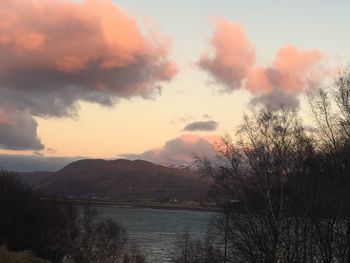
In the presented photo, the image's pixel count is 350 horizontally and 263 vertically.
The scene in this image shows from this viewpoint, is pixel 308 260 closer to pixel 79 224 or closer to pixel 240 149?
pixel 240 149

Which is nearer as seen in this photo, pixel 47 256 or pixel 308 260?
pixel 308 260

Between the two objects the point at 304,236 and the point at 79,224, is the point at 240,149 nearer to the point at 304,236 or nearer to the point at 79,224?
the point at 304,236

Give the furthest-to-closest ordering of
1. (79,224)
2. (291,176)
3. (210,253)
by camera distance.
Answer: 1. (79,224)
2. (210,253)
3. (291,176)

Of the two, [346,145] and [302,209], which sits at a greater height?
[346,145]

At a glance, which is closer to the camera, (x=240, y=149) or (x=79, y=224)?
(x=240, y=149)

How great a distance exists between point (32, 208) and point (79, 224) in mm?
8806

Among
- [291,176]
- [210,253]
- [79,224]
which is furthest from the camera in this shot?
[79,224]

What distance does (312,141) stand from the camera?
119 ft

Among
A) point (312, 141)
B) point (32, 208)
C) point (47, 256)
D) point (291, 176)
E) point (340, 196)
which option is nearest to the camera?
point (340, 196)

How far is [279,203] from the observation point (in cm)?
3178

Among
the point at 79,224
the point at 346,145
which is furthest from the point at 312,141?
the point at 79,224

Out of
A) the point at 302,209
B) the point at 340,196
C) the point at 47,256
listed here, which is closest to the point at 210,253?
the point at 47,256

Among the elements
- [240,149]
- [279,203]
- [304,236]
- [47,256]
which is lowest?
[47,256]

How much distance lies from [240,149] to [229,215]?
21.1 feet
